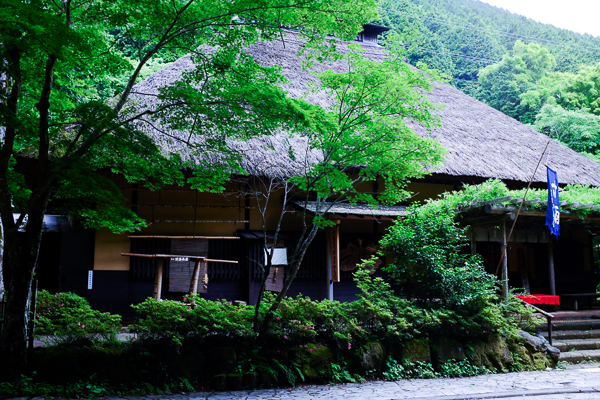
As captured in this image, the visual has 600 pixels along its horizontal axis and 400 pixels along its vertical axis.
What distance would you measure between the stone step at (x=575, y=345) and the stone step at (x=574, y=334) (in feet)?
0.65

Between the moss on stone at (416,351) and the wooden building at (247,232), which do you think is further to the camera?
the wooden building at (247,232)

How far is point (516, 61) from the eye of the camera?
32.3 metres

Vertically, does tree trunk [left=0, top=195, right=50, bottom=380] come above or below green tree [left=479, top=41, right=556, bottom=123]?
below

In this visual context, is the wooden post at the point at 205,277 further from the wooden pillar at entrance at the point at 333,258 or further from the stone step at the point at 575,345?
the stone step at the point at 575,345

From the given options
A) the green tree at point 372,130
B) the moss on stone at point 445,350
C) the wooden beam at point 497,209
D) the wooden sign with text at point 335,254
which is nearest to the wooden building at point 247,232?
the wooden sign with text at point 335,254

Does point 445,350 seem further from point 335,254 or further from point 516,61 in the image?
point 516,61

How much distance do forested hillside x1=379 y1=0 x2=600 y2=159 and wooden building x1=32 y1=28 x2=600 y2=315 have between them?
778 cm

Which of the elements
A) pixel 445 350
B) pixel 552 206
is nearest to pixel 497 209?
pixel 552 206

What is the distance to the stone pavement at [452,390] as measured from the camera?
5957 millimetres

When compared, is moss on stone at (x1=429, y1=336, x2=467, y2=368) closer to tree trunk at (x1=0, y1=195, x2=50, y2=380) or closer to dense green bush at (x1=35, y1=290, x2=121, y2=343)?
dense green bush at (x1=35, y1=290, x2=121, y2=343)

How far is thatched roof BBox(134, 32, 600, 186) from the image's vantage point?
38.9ft

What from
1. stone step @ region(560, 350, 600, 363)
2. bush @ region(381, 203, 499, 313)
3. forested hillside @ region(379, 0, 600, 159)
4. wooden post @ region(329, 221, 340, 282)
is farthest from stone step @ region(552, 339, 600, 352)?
forested hillside @ region(379, 0, 600, 159)

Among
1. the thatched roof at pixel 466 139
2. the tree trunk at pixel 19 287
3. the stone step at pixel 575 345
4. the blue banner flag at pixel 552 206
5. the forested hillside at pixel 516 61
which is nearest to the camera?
the tree trunk at pixel 19 287

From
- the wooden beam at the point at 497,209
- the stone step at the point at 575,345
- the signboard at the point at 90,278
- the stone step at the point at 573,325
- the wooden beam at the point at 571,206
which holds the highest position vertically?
the wooden beam at the point at 571,206
